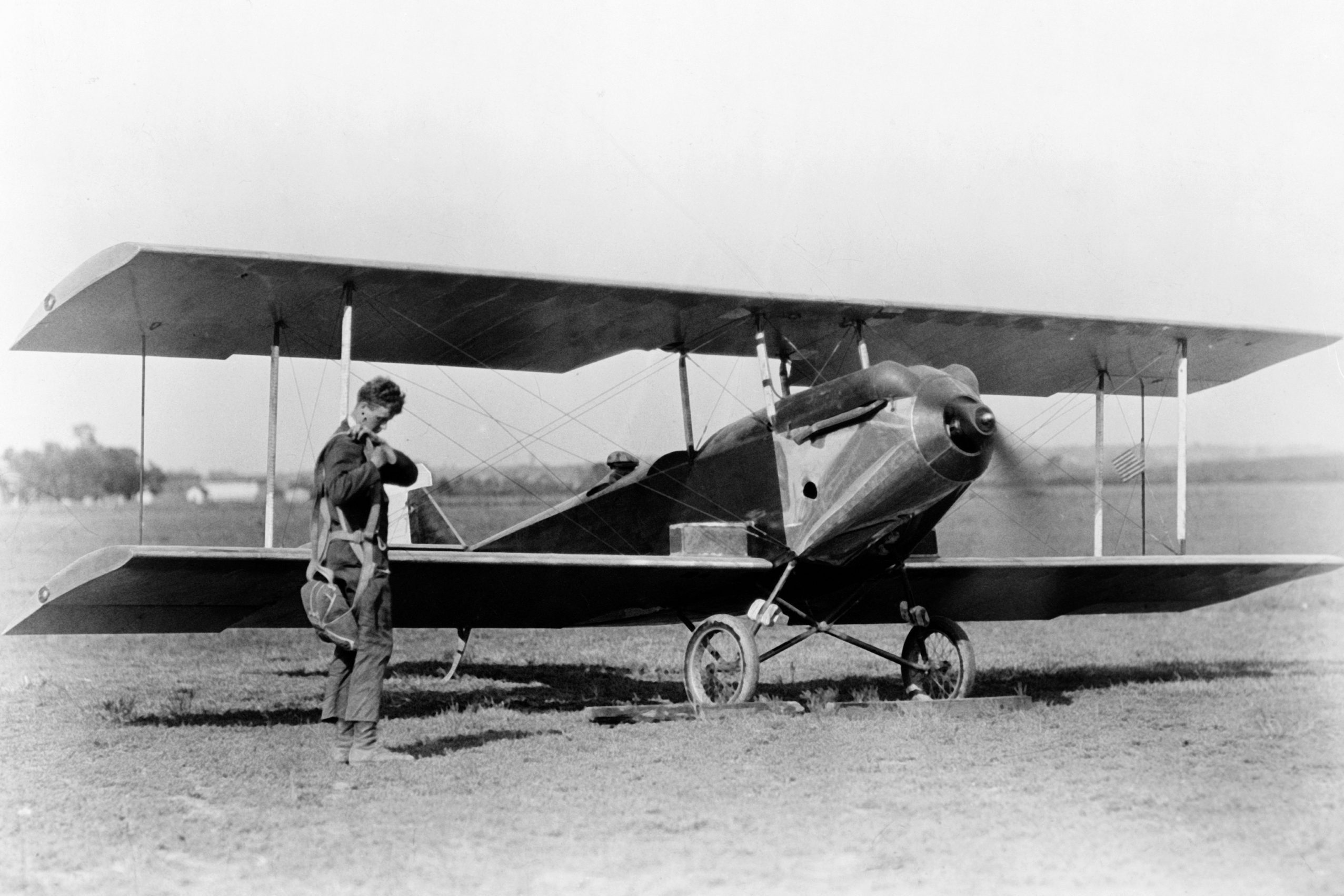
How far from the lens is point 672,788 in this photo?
19.8 ft

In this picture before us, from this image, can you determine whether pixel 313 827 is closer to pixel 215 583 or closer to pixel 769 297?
pixel 215 583

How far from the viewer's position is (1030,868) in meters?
4.50

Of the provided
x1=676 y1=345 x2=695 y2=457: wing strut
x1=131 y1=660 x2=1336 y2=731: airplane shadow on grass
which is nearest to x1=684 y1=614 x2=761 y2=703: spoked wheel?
x1=131 y1=660 x2=1336 y2=731: airplane shadow on grass

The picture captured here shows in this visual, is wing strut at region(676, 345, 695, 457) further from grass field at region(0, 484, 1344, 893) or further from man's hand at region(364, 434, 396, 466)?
man's hand at region(364, 434, 396, 466)

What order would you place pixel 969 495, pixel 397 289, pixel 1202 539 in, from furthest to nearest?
1. pixel 1202 539
2. pixel 969 495
3. pixel 397 289

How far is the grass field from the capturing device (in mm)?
4500

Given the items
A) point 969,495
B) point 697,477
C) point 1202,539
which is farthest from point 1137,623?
point 1202,539

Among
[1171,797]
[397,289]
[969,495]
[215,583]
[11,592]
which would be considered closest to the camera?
[1171,797]

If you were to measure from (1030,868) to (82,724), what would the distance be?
6.24 metres

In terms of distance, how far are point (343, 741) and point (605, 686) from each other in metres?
4.86

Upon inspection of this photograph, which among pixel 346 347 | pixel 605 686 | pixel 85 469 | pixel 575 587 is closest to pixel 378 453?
pixel 346 347

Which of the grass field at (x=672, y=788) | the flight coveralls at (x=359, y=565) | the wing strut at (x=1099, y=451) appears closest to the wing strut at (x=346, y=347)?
the flight coveralls at (x=359, y=565)

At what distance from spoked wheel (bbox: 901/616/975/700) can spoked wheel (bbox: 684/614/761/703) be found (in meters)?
1.45

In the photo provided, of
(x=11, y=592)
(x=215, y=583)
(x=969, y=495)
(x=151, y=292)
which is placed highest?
(x=151, y=292)
